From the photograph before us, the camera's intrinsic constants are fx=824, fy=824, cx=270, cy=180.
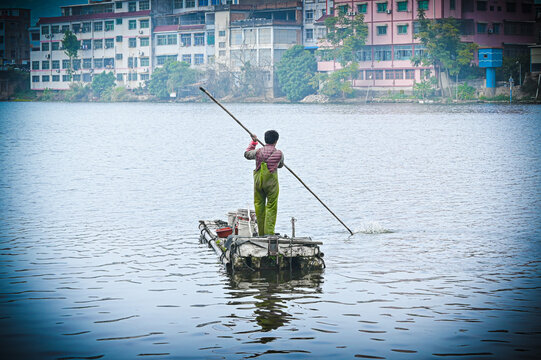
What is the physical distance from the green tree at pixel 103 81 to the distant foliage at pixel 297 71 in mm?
36119

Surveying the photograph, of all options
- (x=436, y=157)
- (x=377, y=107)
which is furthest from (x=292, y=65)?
(x=436, y=157)

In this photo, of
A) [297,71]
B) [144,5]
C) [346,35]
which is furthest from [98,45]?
[346,35]

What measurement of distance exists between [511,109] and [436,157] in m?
44.5

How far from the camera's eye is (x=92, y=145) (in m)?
56.1

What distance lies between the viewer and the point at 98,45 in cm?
13512

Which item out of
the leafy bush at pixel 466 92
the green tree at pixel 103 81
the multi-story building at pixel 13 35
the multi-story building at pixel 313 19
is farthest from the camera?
the multi-story building at pixel 13 35

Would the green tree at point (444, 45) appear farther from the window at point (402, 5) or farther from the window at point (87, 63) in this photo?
the window at point (87, 63)

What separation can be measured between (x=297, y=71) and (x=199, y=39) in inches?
882

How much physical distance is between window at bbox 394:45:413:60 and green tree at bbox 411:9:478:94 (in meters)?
2.52

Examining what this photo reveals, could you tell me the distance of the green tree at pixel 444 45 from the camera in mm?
85625

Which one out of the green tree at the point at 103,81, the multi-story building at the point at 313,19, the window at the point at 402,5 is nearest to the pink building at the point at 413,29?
the window at the point at 402,5

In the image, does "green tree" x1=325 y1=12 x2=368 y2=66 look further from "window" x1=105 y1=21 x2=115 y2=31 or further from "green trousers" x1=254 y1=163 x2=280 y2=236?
"green trousers" x1=254 y1=163 x2=280 y2=236

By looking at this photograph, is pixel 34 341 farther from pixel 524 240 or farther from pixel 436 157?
pixel 436 157

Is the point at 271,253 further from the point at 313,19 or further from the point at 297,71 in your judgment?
the point at 313,19
